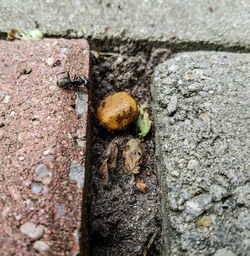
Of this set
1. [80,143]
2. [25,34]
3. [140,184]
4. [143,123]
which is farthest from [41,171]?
[25,34]

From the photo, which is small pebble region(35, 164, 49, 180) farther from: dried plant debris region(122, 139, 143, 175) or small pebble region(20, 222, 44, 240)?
dried plant debris region(122, 139, 143, 175)

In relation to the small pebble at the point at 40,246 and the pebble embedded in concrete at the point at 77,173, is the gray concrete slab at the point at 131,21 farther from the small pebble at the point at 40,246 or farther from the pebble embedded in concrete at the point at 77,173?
the small pebble at the point at 40,246

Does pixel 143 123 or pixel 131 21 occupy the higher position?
pixel 131 21

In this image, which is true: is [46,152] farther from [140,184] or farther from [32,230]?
[140,184]

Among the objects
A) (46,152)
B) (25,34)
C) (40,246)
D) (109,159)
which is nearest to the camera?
(40,246)

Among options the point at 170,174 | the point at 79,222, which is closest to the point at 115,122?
the point at 170,174

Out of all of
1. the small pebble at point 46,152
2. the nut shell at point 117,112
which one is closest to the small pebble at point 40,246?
the small pebble at point 46,152

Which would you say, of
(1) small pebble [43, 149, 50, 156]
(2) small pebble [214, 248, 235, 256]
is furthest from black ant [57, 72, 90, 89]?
(2) small pebble [214, 248, 235, 256]
